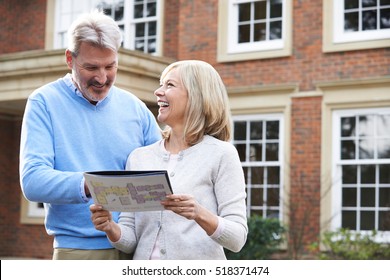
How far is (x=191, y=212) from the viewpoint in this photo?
2.27m

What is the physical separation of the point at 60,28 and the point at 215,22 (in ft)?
10.8

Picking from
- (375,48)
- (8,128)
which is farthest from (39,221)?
(375,48)

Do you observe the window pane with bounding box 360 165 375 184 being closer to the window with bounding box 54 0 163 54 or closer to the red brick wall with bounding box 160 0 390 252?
the red brick wall with bounding box 160 0 390 252

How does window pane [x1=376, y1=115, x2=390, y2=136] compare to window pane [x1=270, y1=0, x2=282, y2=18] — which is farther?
window pane [x1=270, y1=0, x2=282, y2=18]

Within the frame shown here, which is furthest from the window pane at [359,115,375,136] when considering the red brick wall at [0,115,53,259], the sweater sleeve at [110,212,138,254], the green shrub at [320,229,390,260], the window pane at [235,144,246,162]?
the sweater sleeve at [110,212,138,254]

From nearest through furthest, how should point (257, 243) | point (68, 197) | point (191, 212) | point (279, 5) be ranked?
point (191, 212) < point (68, 197) < point (257, 243) < point (279, 5)

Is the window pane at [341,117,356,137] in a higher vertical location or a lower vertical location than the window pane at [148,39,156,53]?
lower

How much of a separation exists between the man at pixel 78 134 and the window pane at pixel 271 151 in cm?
Result: 846

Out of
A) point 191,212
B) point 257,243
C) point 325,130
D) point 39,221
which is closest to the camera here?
point 191,212

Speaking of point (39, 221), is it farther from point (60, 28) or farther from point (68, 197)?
point (68, 197)

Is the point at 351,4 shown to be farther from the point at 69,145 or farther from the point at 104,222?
the point at 104,222

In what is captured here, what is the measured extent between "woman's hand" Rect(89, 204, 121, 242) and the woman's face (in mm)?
331

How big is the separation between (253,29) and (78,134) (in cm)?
928

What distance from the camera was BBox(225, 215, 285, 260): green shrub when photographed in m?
9.83
